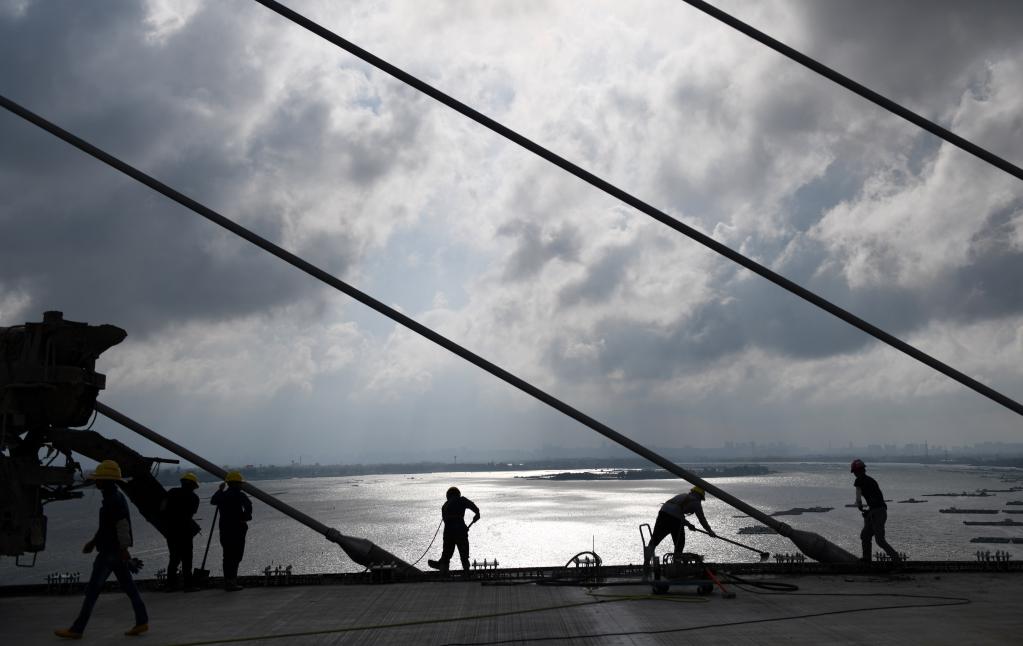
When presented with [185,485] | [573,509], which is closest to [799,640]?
[185,485]

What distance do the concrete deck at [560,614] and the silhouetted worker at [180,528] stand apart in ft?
1.30

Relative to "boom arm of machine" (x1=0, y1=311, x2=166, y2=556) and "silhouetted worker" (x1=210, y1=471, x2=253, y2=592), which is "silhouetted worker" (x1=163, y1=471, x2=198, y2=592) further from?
"boom arm of machine" (x1=0, y1=311, x2=166, y2=556)

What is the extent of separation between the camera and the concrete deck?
7191 millimetres

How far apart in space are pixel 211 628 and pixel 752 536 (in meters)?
85.4

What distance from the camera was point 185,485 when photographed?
1119cm

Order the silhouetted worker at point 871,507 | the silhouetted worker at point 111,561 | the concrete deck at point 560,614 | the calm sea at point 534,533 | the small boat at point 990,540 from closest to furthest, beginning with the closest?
1. the concrete deck at point 560,614
2. the silhouetted worker at point 111,561
3. the silhouetted worker at point 871,507
4. the calm sea at point 534,533
5. the small boat at point 990,540

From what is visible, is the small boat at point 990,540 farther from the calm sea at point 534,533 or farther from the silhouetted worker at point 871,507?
the silhouetted worker at point 871,507

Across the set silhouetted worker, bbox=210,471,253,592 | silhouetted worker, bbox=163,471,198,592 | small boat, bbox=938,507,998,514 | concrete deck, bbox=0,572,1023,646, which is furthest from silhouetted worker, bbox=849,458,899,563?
small boat, bbox=938,507,998,514

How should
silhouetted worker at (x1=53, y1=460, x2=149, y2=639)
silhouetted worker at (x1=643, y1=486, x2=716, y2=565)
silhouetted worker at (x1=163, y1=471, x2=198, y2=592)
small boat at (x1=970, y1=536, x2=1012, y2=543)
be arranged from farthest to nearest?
small boat at (x1=970, y1=536, x2=1012, y2=543)
silhouetted worker at (x1=643, y1=486, x2=716, y2=565)
silhouetted worker at (x1=163, y1=471, x2=198, y2=592)
silhouetted worker at (x1=53, y1=460, x2=149, y2=639)

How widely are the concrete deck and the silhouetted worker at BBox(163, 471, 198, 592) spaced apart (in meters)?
0.40

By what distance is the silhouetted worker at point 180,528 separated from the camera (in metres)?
10.9

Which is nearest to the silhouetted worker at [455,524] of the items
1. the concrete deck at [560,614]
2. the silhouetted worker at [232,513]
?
the concrete deck at [560,614]

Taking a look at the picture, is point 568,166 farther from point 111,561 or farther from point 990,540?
point 990,540

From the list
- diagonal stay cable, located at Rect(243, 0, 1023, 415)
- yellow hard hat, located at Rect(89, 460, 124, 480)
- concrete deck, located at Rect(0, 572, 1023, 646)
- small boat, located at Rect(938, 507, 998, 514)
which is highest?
diagonal stay cable, located at Rect(243, 0, 1023, 415)
